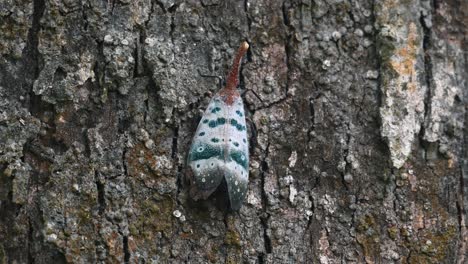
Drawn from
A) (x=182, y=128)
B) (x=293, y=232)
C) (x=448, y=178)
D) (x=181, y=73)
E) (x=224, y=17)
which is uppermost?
(x=224, y=17)

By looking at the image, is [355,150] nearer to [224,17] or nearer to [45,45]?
[224,17]

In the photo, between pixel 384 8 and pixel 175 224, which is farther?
pixel 384 8

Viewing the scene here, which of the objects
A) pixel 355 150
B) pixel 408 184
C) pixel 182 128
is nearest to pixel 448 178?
pixel 408 184

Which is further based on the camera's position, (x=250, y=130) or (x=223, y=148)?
(x=250, y=130)
